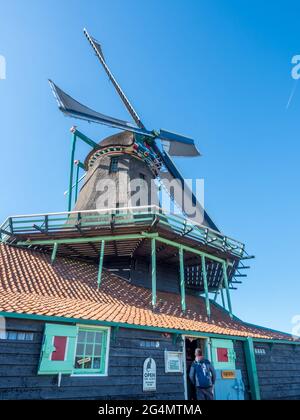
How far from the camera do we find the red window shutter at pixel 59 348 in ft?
22.1

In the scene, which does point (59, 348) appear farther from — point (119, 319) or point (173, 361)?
point (173, 361)

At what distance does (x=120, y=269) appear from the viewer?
1438 centimetres

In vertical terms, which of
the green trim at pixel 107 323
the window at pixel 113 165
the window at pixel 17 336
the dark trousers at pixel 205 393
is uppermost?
the window at pixel 113 165

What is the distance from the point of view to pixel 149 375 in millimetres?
8008

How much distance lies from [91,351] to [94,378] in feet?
2.15

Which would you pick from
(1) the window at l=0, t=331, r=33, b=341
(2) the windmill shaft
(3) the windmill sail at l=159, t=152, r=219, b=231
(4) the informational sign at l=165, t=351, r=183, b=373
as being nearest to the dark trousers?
(4) the informational sign at l=165, t=351, r=183, b=373

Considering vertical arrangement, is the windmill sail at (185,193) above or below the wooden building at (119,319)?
above

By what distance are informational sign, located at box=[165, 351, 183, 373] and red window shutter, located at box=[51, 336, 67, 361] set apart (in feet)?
10.8

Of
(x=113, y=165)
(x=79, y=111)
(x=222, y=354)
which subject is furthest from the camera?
(x=113, y=165)

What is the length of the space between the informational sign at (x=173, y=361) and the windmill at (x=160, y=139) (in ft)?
38.5

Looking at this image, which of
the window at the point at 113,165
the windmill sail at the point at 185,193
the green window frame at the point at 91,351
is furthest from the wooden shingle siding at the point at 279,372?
the window at the point at 113,165

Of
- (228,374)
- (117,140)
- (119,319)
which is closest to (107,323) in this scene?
(119,319)

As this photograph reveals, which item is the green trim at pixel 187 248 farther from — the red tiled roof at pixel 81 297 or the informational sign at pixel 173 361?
the informational sign at pixel 173 361
